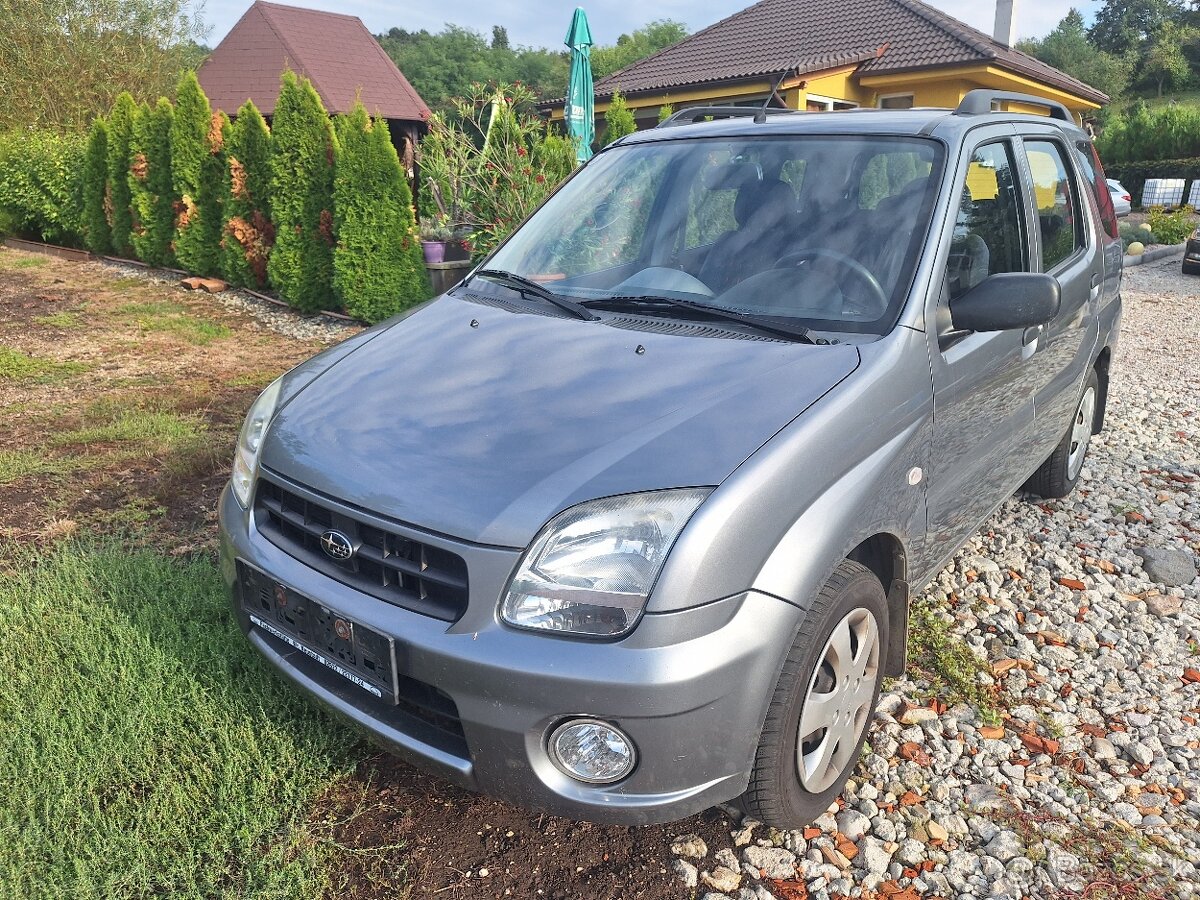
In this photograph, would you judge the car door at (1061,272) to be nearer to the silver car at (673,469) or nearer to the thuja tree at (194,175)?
the silver car at (673,469)

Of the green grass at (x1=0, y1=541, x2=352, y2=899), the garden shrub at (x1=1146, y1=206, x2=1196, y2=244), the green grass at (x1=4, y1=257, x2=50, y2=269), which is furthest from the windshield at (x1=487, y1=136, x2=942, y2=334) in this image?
the garden shrub at (x1=1146, y1=206, x2=1196, y2=244)

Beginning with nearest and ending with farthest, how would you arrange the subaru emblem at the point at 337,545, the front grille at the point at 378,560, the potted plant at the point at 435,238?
the front grille at the point at 378,560 → the subaru emblem at the point at 337,545 → the potted plant at the point at 435,238

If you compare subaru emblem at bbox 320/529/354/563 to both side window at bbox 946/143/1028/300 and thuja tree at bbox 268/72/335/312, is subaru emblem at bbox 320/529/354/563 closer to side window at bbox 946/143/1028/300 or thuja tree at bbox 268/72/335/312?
side window at bbox 946/143/1028/300

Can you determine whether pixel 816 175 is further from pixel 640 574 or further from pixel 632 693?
pixel 632 693

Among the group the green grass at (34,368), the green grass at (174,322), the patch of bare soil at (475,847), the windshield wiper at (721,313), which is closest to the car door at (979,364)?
the windshield wiper at (721,313)

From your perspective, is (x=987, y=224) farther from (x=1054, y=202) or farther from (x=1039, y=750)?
(x=1039, y=750)

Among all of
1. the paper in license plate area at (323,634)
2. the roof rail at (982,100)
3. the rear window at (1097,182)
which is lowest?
the paper in license plate area at (323,634)

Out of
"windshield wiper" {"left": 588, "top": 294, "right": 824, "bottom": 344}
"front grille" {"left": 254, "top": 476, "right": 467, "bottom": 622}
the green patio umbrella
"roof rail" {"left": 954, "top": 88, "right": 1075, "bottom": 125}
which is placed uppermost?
the green patio umbrella

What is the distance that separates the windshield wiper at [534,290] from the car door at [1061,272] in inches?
69.2

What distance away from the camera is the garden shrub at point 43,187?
49.7 feet

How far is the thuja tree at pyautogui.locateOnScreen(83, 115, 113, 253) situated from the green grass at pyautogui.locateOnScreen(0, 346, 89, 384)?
7.66 m

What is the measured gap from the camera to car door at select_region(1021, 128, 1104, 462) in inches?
135

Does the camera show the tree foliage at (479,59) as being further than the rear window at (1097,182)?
Yes

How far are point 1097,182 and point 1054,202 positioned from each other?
3.31ft
